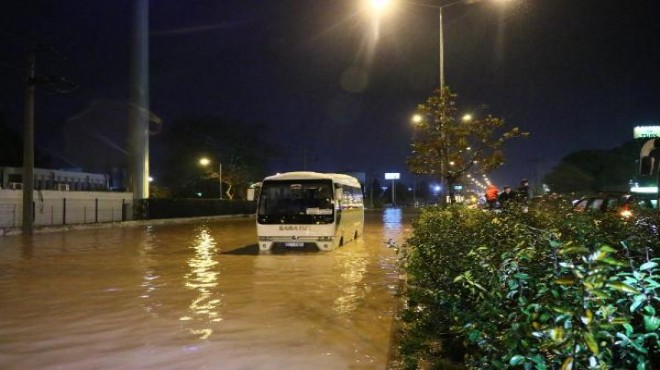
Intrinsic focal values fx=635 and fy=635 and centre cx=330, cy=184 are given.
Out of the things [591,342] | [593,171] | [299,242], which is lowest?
[299,242]

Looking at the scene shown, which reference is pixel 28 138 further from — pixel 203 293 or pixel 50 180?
pixel 203 293

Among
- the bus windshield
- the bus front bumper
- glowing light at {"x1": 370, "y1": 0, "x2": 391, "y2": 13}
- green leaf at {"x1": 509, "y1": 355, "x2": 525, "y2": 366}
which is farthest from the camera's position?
the bus windshield

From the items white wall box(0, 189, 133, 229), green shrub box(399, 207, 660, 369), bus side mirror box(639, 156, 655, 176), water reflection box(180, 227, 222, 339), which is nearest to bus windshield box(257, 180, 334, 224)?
water reflection box(180, 227, 222, 339)

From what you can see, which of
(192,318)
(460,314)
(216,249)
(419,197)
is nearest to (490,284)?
(460,314)

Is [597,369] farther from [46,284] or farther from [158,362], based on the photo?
[46,284]

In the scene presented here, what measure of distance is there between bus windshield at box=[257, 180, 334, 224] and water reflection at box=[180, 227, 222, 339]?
88.6 inches

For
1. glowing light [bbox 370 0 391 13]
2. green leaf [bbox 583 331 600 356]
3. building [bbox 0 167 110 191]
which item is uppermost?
glowing light [bbox 370 0 391 13]

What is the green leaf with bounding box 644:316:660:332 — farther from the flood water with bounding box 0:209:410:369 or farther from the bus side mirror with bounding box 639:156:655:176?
the bus side mirror with bounding box 639:156:655:176

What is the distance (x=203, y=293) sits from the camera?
11.9 metres

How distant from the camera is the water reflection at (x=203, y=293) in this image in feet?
29.3

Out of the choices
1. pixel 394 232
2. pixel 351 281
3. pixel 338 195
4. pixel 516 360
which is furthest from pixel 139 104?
pixel 516 360

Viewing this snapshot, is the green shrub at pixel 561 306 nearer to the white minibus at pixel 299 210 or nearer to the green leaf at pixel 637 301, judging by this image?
the green leaf at pixel 637 301

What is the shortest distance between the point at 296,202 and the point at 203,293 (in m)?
8.79

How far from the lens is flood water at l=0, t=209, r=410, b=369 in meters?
7.26
